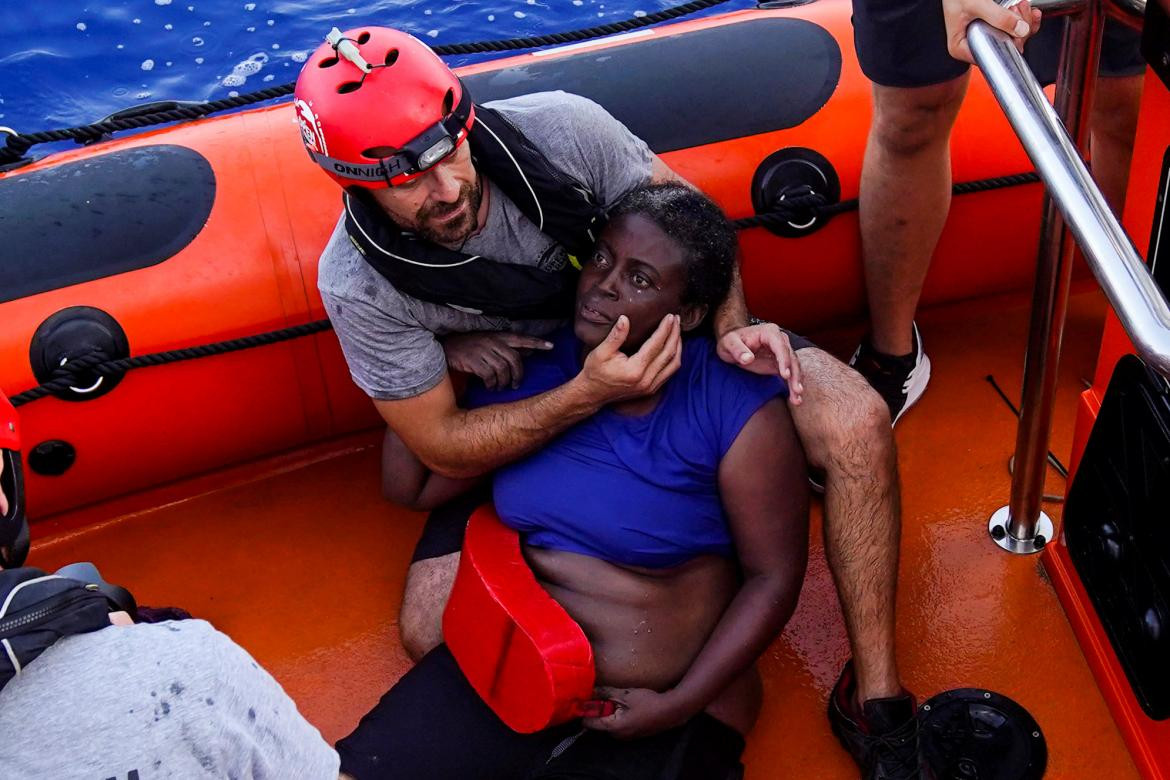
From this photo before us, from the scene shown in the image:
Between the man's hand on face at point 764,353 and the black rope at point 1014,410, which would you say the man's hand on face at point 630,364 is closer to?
the man's hand on face at point 764,353

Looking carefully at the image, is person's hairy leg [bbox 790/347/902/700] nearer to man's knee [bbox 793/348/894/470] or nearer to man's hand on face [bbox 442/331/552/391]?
man's knee [bbox 793/348/894/470]

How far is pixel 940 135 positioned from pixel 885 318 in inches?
16.1

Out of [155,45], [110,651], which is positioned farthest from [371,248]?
[155,45]

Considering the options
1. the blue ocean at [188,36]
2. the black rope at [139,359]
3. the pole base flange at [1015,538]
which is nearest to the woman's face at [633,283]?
the black rope at [139,359]

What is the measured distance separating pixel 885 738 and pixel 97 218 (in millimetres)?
1760

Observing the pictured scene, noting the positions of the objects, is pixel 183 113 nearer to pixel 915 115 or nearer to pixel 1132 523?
pixel 915 115

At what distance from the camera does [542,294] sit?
218 centimetres

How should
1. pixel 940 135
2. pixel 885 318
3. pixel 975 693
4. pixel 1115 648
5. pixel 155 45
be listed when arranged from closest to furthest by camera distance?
1. pixel 1115 648
2. pixel 975 693
3. pixel 940 135
4. pixel 885 318
5. pixel 155 45

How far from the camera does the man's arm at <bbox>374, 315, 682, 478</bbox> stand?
1.98 metres

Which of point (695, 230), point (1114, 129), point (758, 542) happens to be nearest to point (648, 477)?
point (758, 542)

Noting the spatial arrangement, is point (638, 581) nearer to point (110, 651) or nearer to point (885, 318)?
point (885, 318)

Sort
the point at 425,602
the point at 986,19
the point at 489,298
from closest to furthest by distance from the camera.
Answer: the point at 986,19 < the point at 489,298 < the point at 425,602

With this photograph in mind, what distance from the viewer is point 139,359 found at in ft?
7.72

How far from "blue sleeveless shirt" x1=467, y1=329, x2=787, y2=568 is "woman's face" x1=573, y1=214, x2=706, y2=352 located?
0.39ft
